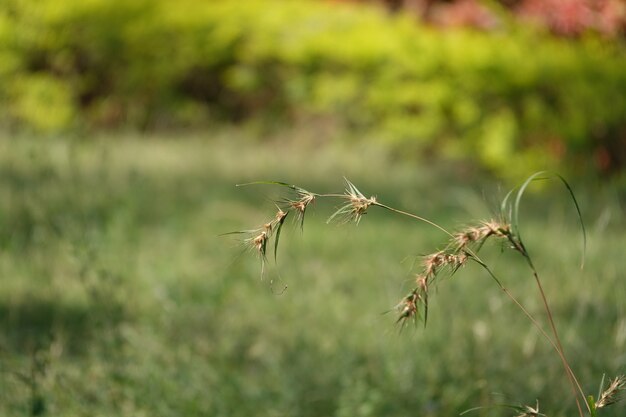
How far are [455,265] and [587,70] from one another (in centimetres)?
648

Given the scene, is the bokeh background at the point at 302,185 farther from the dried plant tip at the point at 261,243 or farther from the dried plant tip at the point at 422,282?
the dried plant tip at the point at 261,243

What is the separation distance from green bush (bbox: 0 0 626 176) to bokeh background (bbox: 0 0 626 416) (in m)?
0.02

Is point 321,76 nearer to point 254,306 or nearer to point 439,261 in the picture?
point 254,306

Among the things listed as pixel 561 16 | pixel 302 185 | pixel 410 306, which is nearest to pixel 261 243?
pixel 410 306

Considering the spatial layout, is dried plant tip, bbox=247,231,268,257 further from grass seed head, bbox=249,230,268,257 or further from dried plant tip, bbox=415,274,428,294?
→ dried plant tip, bbox=415,274,428,294

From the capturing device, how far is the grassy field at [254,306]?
298cm

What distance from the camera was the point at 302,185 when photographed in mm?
6789

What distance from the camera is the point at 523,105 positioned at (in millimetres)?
7930

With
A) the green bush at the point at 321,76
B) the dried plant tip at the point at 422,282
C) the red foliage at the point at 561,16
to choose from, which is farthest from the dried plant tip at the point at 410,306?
the red foliage at the point at 561,16

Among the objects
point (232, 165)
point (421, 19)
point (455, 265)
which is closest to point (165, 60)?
point (232, 165)

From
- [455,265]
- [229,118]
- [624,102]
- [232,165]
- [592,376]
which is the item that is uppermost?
[455,265]

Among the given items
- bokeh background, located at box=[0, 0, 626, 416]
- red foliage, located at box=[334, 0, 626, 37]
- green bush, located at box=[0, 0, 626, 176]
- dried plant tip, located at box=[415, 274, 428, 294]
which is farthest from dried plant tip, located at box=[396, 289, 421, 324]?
red foliage, located at box=[334, 0, 626, 37]

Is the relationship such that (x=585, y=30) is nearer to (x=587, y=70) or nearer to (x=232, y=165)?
(x=587, y=70)

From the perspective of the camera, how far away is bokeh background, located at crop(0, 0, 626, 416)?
3.12 metres
